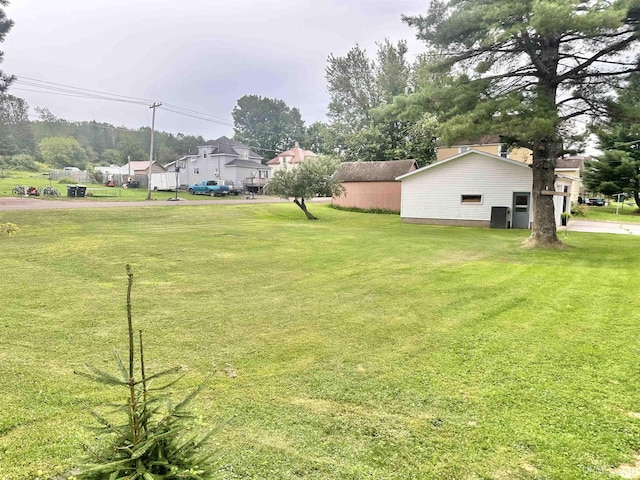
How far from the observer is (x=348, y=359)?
4.91 meters

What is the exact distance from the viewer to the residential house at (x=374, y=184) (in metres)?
32.2

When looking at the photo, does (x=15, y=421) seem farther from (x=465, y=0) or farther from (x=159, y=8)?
(x=159, y=8)

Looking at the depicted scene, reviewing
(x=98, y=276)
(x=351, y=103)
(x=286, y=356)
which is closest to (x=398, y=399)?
(x=286, y=356)

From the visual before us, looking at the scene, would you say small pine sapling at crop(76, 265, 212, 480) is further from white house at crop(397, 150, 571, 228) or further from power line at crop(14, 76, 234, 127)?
power line at crop(14, 76, 234, 127)

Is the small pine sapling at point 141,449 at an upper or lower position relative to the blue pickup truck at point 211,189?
lower

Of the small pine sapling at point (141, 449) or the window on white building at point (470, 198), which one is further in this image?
the window on white building at point (470, 198)

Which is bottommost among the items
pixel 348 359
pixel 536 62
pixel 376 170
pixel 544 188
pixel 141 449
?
pixel 348 359

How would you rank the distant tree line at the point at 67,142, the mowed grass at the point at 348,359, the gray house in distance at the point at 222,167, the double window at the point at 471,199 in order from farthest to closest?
the distant tree line at the point at 67,142 < the gray house in distance at the point at 222,167 < the double window at the point at 471,199 < the mowed grass at the point at 348,359

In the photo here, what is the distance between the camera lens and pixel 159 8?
25.4 m

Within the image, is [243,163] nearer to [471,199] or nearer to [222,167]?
[222,167]

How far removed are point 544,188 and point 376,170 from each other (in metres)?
19.5

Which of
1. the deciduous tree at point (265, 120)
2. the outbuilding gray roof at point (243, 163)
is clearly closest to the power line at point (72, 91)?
the outbuilding gray roof at point (243, 163)

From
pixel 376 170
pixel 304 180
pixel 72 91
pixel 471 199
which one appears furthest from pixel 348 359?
pixel 72 91

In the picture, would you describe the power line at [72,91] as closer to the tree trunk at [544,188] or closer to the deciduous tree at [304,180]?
the deciduous tree at [304,180]
